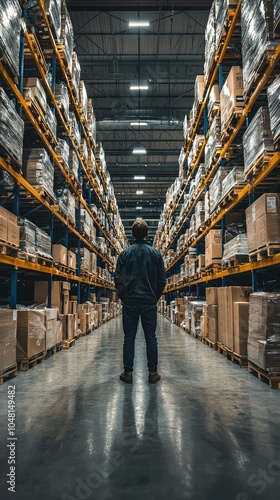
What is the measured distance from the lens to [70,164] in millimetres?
7641

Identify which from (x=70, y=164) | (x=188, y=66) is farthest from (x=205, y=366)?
(x=188, y=66)

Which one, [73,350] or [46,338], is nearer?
[46,338]

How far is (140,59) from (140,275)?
36.3 feet

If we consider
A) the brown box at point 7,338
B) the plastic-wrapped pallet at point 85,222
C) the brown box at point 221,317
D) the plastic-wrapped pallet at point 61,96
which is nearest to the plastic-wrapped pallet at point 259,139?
the brown box at point 221,317

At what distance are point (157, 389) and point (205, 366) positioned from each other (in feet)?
4.52

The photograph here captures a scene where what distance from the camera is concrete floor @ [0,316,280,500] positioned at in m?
1.72

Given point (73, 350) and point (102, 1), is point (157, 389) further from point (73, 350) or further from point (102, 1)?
point (102, 1)

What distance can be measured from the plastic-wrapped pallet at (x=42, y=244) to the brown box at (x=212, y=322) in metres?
3.05

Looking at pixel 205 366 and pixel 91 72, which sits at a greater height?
pixel 91 72

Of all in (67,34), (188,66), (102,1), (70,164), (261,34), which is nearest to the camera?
(261,34)

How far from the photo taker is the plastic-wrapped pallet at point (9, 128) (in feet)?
13.2

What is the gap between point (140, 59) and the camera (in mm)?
12523

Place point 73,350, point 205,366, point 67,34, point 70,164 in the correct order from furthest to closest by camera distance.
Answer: point 70,164 → point 67,34 → point 73,350 → point 205,366

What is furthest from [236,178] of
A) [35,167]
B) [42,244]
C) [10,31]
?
[10,31]
